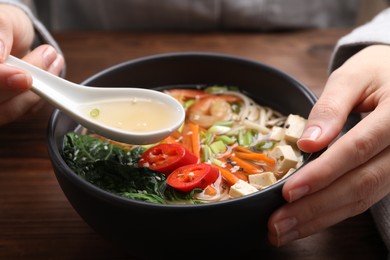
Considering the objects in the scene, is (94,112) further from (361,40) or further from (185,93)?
(361,40)

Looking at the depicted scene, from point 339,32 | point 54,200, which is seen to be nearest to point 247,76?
point 54,200

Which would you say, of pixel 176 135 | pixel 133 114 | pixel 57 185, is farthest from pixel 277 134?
pixel 57 185

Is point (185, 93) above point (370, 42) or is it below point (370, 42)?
below

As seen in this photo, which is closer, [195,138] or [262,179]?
[262,179]

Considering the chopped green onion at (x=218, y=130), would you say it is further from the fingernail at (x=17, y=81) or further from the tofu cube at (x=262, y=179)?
the fingernail at (x=17, y=81)

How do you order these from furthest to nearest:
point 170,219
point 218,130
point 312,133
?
point 218,130
point 312,133
point 170,219

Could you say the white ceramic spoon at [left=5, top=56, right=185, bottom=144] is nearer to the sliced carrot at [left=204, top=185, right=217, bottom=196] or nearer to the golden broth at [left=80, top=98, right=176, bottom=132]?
the golden broth at [left=80, top=98, right=176, bottom=132]
